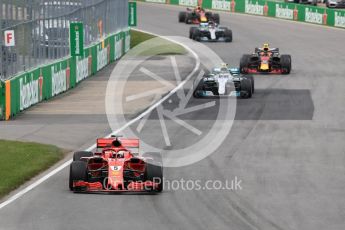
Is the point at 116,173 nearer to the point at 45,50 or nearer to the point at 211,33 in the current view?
the point at 45,50

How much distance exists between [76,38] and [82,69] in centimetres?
272

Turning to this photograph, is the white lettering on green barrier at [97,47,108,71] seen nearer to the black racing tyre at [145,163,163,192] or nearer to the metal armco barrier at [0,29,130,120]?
the metal armco barrier at [0,29,130,120]

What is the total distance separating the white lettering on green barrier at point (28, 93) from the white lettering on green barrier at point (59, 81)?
8.82 feet

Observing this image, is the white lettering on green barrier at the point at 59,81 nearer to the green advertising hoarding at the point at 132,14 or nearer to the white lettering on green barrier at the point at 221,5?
the green advertising hoarding at the point at 132,14

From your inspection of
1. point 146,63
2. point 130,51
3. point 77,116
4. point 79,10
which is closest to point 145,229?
Result: point 77,116

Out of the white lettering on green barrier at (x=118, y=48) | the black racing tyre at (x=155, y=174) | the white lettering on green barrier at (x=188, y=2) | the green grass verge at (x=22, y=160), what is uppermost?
the black racing tyre at (x=155, y=174)

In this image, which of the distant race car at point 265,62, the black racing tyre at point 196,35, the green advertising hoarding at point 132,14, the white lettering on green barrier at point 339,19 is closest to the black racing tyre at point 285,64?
the distant race car at point 265,62

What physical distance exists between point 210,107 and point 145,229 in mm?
19404

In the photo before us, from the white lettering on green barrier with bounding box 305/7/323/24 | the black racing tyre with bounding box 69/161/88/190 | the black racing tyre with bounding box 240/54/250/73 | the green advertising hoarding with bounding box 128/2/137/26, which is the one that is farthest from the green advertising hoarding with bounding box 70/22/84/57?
the white lettering on green barrier with bounding box 305/7/323/24

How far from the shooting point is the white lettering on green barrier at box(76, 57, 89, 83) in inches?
1800

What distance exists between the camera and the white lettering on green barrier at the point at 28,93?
116 ft

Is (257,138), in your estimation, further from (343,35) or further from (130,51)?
(343,35)

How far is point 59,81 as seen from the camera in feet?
136

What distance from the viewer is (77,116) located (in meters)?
34.9
